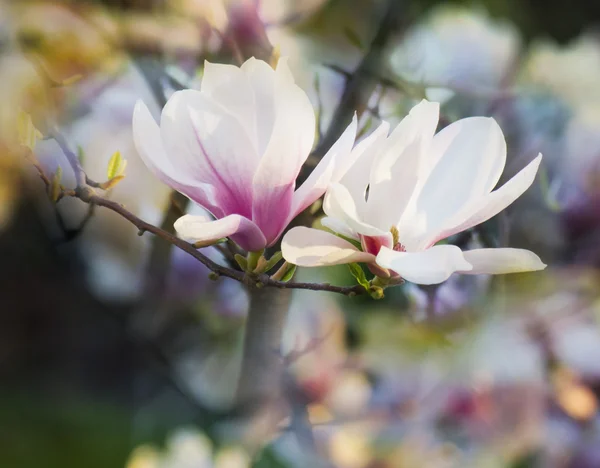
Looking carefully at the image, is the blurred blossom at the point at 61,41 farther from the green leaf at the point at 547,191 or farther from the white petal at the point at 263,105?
the green leaf at the point at 547,191

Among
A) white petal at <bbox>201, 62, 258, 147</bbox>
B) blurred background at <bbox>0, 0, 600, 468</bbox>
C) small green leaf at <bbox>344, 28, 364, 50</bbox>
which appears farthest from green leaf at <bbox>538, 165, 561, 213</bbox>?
white petal at <bbox>201, 62, 258, 147</bbox>

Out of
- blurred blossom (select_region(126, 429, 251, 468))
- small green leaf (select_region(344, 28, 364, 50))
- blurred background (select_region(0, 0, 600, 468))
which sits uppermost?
small green leaf (select_region(344, 28, 364, 50))

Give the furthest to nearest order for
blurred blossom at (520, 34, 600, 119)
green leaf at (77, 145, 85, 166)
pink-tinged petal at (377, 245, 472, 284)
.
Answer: blurred blossom at (520, 34, 600, 119) < green leaf at (77, 145, 85, 166) < pink-tinged petal at (377, 245, 472, 284)

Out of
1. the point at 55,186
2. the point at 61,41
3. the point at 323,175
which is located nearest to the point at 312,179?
the point at 323,175

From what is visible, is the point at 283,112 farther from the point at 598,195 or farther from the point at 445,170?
the point at 598,195

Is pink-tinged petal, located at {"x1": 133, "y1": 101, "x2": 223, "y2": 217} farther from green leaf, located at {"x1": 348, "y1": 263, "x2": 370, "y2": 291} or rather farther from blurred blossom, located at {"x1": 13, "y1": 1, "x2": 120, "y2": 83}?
blurred blossom, located at {"x1": 13, "y1": 1, "x2": 120, "y2": 83}

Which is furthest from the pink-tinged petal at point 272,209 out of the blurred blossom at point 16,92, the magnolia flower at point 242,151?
the blurred blossom at point 16,92
